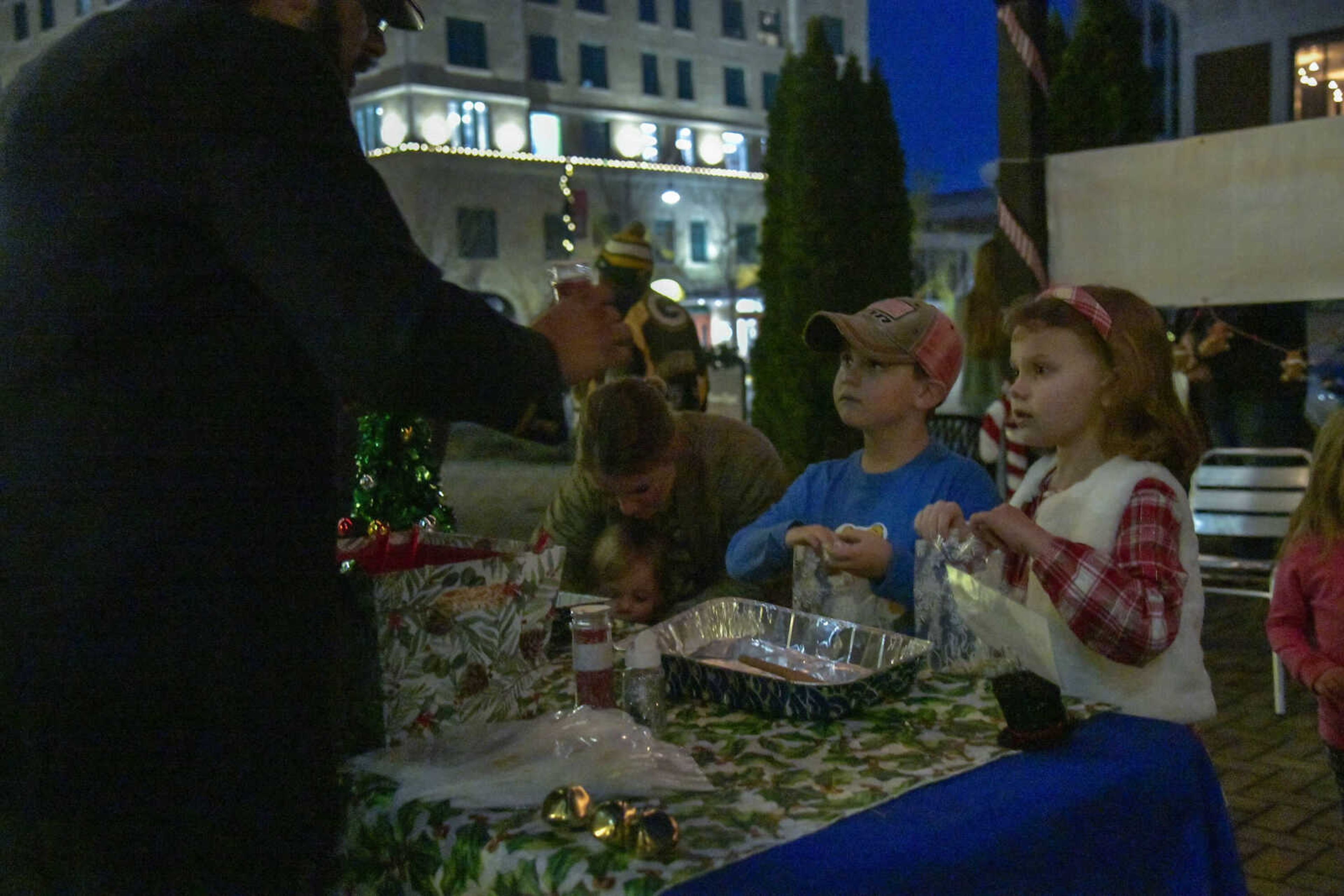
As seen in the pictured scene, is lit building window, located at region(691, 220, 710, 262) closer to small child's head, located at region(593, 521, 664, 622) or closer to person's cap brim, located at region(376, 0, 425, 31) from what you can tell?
small child's head, located at region(593, 521, 664, 622)

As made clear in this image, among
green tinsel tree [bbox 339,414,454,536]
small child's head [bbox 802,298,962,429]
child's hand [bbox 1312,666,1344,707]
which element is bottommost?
child's hand [bbox 1312,666,1344,707]

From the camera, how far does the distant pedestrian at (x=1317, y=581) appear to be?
283 centimetres

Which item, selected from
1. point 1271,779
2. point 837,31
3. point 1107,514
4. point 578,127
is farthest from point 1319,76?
point 837,31

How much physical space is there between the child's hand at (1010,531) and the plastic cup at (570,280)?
0.77m

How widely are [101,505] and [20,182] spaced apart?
35 centimetres

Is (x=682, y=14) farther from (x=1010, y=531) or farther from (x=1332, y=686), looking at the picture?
(x=1010, y=531)

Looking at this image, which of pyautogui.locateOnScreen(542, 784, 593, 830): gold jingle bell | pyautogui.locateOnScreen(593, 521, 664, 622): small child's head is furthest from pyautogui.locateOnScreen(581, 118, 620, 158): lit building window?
pyautogui.locateOnScreen(542, 784, 593, 830): gold jingle bell

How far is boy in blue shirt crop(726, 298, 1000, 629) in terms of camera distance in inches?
101

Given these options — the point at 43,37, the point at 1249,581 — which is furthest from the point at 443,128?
the point at 1249,581

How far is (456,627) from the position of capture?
1561 millimetres

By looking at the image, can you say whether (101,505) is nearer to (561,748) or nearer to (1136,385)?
(561,748)

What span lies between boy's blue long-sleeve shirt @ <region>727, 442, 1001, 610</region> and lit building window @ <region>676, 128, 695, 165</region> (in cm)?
4329

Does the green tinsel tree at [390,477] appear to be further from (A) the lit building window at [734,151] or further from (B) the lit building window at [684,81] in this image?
(A) the lit building window at [734,151]

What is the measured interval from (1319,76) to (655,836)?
47.8 feet
